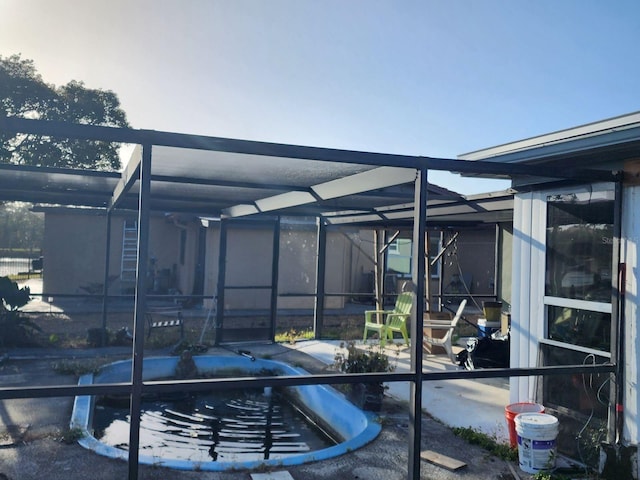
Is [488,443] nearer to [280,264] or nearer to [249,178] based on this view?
[249,178]

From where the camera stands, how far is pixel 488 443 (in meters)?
4.47

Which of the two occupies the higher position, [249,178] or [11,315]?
[249,178]

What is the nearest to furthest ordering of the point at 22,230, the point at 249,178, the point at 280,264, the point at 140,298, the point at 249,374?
the point at 140,298 < the point at 249,178 < the point at 249,374 < the point at 280,264 < the point at 22,230

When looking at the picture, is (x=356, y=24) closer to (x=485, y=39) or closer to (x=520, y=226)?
(x=485, y=39)

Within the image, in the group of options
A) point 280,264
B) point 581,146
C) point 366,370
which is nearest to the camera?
point 581,146

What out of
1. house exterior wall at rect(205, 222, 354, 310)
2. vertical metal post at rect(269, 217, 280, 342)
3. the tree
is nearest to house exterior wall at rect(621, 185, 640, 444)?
vertical metal post at rect(269, 217, 280, 342)

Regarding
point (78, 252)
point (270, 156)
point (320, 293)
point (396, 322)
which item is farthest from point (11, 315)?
point (270, 156)

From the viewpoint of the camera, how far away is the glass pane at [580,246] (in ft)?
12.6

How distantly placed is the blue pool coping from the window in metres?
1.83

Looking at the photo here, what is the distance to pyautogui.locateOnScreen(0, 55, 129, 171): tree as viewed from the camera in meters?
16.8

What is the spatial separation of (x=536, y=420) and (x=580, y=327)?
73 centimetres

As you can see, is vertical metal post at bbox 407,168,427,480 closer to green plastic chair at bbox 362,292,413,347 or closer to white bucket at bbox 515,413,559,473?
white bucket at bbox 515,413,559,473

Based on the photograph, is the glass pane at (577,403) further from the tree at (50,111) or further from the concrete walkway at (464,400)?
the tree at (50,111)

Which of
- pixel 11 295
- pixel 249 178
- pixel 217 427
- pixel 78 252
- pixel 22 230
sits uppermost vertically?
pixel 22 230
